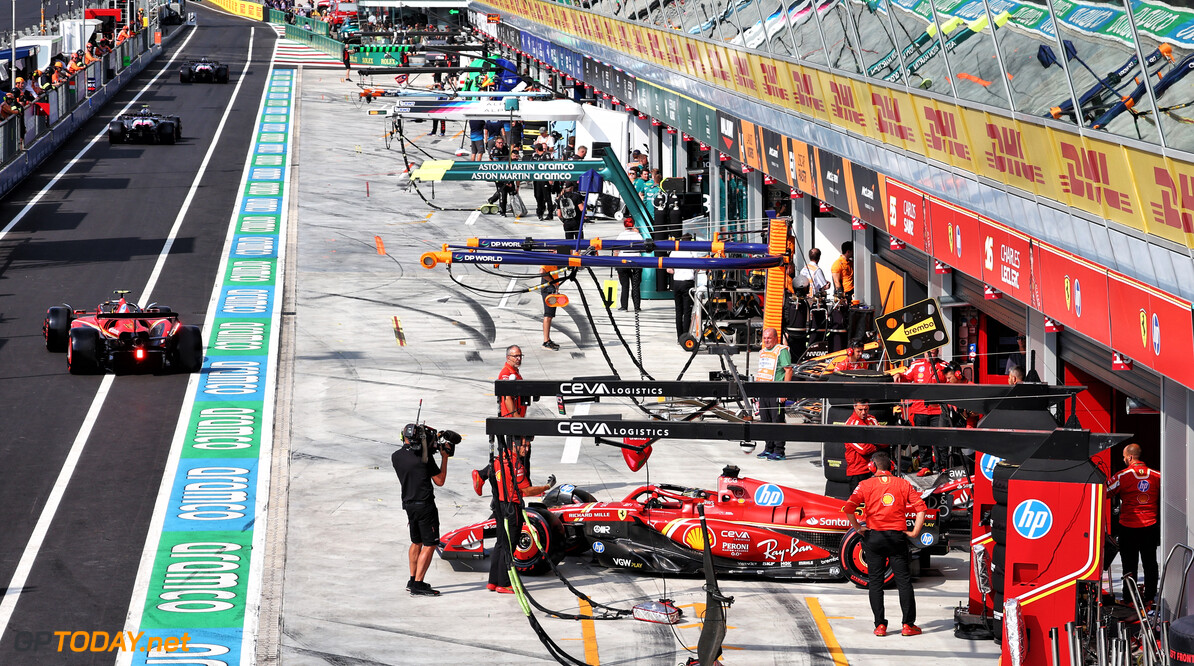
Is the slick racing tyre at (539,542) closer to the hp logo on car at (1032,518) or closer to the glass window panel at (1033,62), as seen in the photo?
the hp logo on car at (1032,518)

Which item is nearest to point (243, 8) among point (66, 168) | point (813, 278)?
point (66, 168)

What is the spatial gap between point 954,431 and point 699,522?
4.13 metres

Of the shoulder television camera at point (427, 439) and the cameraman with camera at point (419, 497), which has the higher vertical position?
the shoulder television camera at point (427, 439)

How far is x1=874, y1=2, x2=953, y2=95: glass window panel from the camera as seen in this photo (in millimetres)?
17000

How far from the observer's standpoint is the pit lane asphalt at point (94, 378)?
542 inches

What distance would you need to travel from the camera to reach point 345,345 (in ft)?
78.3

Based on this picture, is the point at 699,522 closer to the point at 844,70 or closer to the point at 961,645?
the point at 961,645

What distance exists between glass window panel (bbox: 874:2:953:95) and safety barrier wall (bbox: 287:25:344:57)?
6800 centimetres

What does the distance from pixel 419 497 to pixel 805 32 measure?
1225 cm

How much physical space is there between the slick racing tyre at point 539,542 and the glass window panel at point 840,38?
29.8ft

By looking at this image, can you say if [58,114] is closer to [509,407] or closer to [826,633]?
[509,407]

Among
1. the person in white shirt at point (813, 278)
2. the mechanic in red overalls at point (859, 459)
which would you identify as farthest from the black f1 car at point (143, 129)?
the mechanic in red overalls at point (859, 459)

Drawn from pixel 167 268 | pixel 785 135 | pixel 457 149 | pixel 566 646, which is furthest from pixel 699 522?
pixel 457 149

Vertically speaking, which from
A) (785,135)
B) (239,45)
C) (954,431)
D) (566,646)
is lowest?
(566,646)
